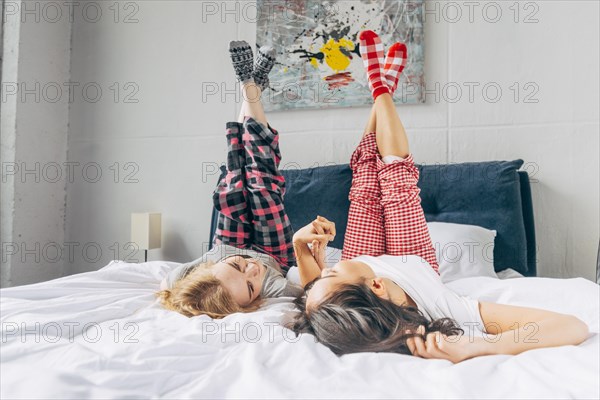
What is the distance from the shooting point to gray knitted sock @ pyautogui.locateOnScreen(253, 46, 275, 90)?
2.14 m

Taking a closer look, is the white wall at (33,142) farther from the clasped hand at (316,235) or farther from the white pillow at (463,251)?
the white pillow at (463,251)

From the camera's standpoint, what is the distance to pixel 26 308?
1277 millimetres

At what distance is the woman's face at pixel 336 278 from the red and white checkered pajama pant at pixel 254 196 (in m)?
0.77

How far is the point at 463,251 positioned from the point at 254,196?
88 centimetres

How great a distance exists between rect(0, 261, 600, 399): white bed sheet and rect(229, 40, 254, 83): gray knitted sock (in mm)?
1193

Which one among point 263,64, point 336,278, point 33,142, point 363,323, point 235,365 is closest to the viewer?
point 235,365

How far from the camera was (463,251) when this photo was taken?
195 cm

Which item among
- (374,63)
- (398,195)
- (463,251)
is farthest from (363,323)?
(374,63)

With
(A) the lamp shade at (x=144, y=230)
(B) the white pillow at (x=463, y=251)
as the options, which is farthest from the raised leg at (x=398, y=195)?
(A) the lamp shade at (x=144, y=230)

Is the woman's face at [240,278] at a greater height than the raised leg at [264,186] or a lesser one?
lesser

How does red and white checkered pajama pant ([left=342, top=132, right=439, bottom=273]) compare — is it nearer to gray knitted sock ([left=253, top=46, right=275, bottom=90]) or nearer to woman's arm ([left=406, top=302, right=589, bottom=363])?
gray knitted sock ([left=253, top=46, right=275, bottom=90])

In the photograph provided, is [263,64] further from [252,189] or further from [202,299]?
[202,299]

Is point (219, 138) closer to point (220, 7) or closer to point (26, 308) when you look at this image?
point (220, 7)

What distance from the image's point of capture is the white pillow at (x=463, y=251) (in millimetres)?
1911
